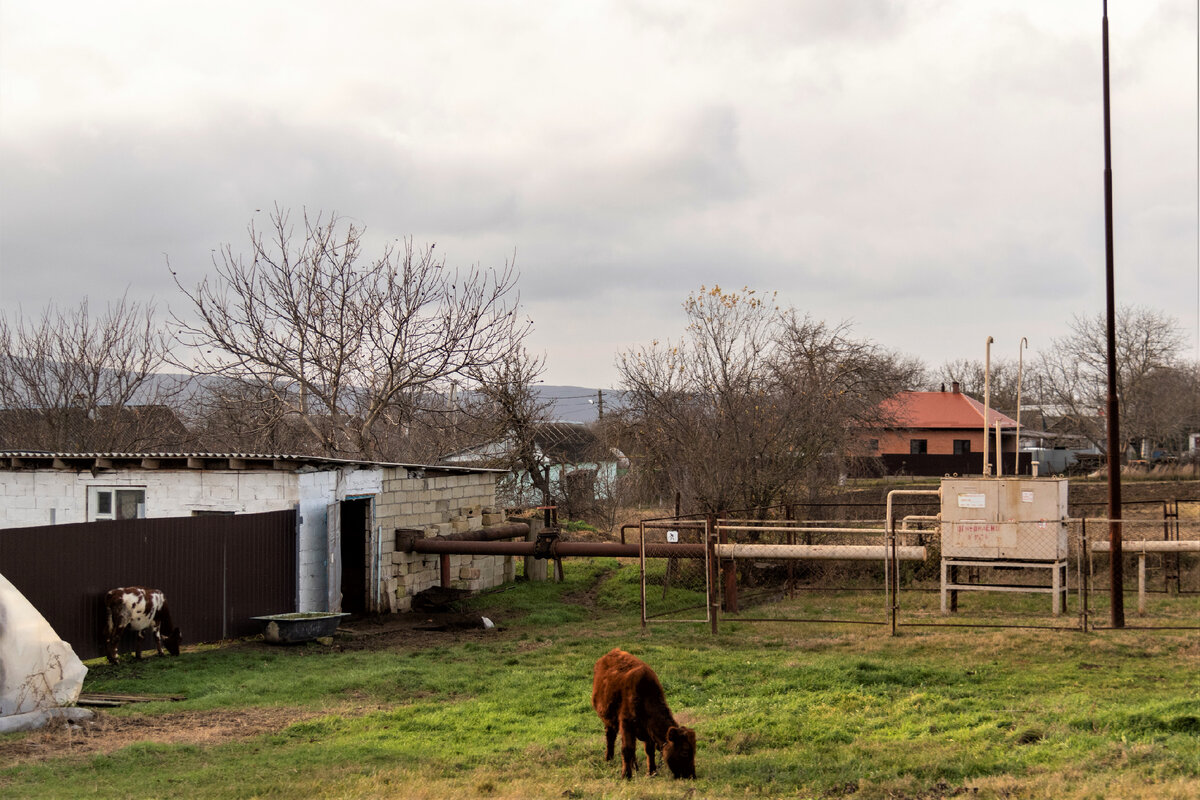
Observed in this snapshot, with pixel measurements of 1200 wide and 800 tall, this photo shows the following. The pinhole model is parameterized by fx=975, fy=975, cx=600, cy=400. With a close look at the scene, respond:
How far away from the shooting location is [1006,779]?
730cm

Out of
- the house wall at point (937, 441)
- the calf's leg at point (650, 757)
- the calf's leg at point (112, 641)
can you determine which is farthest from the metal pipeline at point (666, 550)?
the house wall at point (937, 441)

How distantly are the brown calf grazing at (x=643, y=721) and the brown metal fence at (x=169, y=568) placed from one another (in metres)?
8.25

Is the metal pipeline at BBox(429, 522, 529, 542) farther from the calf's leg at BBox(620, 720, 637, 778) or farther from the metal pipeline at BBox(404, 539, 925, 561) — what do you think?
the calf's leg at BBox(620, 720, 637, 778)

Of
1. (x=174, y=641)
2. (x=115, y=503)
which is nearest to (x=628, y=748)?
(x=174, y=641)

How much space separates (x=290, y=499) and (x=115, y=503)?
11.8 ft

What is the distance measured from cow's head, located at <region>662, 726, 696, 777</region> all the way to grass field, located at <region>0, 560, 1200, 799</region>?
12 centimetres

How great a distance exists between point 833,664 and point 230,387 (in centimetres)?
2090

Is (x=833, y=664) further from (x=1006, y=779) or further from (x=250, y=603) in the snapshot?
(x=250, y=603)

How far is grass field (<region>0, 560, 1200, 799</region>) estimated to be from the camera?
24.5 feet

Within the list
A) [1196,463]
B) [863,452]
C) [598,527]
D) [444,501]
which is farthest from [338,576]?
[1196,463]

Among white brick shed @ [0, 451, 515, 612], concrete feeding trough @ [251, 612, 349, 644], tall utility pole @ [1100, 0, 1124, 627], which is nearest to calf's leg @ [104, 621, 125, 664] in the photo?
concrete feeding trough @ [251, 612, 349, 644]

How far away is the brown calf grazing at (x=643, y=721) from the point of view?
7.48 meters

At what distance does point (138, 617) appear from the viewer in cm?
1305

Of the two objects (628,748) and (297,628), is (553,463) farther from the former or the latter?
(628,748)
